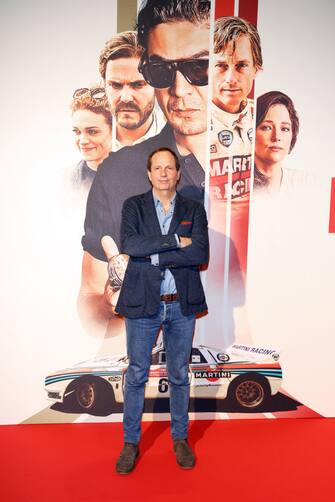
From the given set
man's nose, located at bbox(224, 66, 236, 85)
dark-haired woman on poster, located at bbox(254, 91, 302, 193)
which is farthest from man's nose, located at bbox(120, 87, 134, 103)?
dark-haired woman on poster, located at bbox(254, 91, 302, 193)

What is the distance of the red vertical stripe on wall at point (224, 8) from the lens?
122 inches

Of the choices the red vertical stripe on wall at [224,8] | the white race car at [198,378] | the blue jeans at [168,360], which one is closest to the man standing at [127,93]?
the red vertical stripe on wall at [224,8]

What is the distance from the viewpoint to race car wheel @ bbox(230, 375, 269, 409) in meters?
3.30

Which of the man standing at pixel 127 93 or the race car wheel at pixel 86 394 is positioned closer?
the man standing at pixel 127 93

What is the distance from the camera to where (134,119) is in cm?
313

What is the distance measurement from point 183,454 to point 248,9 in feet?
10.6

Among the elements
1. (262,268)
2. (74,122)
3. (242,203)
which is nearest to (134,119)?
(74,122)

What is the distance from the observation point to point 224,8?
3105mm

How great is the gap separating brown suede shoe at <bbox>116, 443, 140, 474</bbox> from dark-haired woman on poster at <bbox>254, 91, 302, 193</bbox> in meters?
2.09

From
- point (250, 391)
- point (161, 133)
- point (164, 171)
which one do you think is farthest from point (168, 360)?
point (161, 133)

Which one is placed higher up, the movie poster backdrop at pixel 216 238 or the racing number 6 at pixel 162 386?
the movie poster backdrop at pixel 216 238

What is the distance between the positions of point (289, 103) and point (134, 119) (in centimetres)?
123

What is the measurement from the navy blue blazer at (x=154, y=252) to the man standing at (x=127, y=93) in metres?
0.78

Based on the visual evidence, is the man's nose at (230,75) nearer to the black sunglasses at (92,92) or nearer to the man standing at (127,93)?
the man standing at (127,93)
